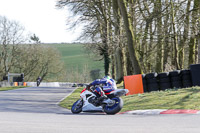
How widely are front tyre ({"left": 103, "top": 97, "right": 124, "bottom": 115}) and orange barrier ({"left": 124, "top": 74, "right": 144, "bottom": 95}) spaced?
8500 mm

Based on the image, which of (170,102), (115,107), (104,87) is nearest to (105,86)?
(104,87)

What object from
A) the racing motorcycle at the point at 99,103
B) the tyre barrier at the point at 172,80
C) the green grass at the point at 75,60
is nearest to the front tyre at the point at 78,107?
the racing motorcycle at the point at 99,103

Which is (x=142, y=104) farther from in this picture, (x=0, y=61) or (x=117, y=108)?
(x=0, y=61)

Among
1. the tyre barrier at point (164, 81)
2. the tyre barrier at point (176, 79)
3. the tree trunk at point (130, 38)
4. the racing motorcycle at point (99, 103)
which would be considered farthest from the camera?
the tree trunk at point (130, 38)

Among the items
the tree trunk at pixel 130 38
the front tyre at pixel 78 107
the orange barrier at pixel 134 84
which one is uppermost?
the tree trunk at pixel 130 38

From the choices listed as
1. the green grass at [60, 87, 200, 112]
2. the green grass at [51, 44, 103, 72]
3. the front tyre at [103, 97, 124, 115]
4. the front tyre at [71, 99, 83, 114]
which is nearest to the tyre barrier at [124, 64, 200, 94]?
the green grass at [60, 87, 200, 112]

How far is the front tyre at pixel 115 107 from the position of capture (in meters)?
12.1

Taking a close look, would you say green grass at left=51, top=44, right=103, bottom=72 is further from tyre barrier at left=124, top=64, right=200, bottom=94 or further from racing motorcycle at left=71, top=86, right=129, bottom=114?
racing motorcycle at left=71, top=86, right=129, bottom=114

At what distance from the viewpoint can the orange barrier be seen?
21.0 m

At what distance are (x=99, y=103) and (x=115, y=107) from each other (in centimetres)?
91

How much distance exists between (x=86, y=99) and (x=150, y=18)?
15.6m

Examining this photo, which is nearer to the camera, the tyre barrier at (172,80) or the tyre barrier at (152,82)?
the tyre barrier at (172,80)

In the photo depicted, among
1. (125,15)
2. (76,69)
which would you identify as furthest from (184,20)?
(76,69)

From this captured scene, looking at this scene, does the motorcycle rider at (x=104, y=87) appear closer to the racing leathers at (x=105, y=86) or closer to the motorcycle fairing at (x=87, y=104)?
the racing leathers at (x=105, y=86)
